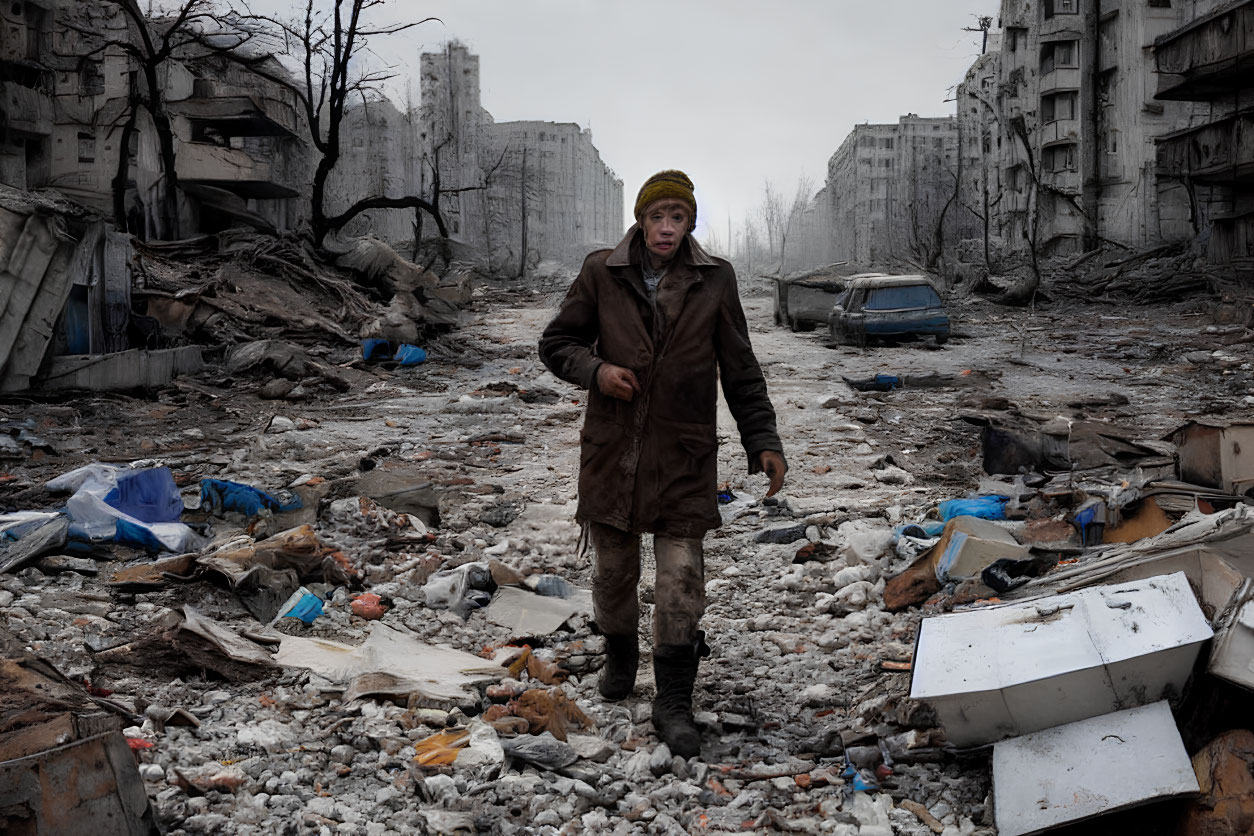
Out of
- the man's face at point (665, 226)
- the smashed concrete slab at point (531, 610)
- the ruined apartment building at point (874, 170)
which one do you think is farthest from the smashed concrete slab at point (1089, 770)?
the ruined apartment building at point (874, 170)

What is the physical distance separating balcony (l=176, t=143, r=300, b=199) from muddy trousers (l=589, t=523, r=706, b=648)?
3517cm

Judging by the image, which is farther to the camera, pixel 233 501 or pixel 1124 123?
pixel 1124 123

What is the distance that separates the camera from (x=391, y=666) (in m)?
3.63

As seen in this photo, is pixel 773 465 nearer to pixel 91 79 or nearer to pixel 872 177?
pixel 91 79

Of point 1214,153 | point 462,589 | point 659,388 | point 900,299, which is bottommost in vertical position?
point 462,589

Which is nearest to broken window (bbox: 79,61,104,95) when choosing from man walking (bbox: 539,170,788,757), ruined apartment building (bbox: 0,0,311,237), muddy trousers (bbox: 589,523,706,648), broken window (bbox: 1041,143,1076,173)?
ruined apartment building (bbox: 0,0,311,237)

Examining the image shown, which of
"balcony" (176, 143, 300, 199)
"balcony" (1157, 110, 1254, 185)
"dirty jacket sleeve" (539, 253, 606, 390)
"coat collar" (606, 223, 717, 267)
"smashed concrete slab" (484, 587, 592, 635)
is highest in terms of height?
"balcony" (176, 143, 300, 199)

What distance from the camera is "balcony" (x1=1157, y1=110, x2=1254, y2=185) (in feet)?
85.3

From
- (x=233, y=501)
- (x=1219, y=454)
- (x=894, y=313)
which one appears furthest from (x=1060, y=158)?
(x=233, y=501)

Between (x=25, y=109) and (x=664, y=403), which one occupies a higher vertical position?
(x=25, y=109)

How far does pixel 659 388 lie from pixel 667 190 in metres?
0.65

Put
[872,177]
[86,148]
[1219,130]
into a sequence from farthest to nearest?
[872,177] → [86,148] → [1219,130]

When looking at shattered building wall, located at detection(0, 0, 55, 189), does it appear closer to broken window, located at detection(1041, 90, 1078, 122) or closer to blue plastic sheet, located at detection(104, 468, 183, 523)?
blue plastic sheet, located at detection(104, 468, 183, 523)

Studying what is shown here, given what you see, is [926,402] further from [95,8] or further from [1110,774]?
[95,8]
